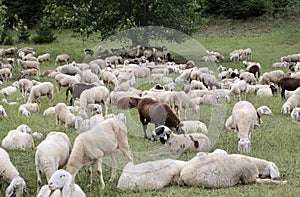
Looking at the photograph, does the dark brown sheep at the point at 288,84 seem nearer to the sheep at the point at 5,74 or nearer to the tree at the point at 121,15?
the tree at the point at 121,15

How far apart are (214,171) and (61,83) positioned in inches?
405

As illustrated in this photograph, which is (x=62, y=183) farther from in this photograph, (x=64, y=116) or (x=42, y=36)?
(x=42, y=36)

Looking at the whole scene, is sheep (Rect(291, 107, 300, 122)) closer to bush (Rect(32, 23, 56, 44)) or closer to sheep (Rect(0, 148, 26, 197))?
sheep (Rect(0, 148, 26, 197))

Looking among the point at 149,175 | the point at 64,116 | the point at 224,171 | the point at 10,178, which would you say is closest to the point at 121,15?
the point at 64,116

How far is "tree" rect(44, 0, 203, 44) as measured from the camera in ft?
83.6

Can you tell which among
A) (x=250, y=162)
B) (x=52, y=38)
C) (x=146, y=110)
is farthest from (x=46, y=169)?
(x=52, y=38)

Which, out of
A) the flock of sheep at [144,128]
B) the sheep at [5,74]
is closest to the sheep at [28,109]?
the flock of sheep at [144,128]

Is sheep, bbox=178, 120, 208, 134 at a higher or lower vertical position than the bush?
lower

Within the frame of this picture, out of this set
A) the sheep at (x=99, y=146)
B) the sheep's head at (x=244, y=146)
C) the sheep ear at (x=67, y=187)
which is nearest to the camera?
the sheep ear at (x=67, y=187)

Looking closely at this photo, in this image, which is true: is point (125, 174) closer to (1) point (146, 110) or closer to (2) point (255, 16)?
(1) point (146, 110)

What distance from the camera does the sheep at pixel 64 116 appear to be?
41.0ft

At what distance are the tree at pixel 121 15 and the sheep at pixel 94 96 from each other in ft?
36.3

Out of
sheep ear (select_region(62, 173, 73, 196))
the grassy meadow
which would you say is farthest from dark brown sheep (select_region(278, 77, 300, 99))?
sheep ear (select_region(62, 173, 73, 196))

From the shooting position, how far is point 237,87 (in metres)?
16.1
